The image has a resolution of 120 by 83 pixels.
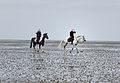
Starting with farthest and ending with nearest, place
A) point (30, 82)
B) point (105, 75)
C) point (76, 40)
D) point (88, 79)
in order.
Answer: point (76, 40) < point (105, 75) < point (88, 79) < point (30, 82)

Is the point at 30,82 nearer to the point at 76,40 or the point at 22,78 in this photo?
the point at 22,78

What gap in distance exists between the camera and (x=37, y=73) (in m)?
18.9

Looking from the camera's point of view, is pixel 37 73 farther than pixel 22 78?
Yes

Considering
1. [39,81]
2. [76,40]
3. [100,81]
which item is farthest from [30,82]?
[76,40]

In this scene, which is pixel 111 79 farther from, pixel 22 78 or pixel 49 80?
pixel 22 78

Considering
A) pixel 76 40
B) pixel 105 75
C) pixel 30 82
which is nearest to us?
pixel 30 82

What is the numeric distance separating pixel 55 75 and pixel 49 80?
1810mm

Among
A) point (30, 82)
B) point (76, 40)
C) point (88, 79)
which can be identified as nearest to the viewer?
point (30, 82)

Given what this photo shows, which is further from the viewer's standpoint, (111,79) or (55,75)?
(55,75)

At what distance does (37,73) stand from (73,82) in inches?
137

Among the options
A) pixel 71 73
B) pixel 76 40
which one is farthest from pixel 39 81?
pixel 76 40

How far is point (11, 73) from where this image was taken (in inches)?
738

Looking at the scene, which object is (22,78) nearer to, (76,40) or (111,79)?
(111,79)

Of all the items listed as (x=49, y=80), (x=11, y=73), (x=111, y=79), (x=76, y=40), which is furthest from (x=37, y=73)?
(x=76, y=40)
